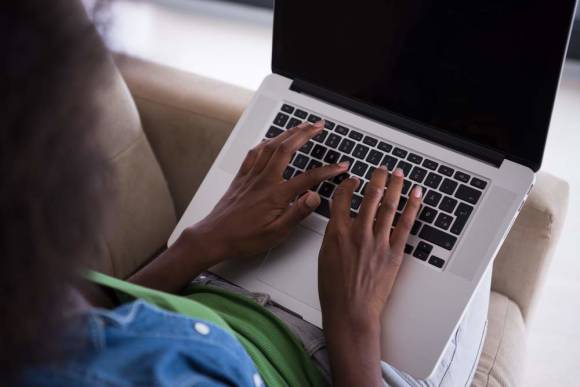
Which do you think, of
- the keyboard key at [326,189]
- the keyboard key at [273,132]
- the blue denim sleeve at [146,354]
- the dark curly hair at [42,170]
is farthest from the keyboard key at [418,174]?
the dark curly hair at [42,170]

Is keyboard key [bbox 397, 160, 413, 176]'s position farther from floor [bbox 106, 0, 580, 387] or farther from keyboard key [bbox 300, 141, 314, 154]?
floor [bbox 106, 0, 580, 387]

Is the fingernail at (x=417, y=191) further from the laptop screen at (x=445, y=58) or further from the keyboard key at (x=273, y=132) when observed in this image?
the keyboard key at (x=273, y=132)

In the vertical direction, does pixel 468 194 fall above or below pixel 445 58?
below

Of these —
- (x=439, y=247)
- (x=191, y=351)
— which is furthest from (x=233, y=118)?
(x=191, y=351)

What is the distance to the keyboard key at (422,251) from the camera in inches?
34.2

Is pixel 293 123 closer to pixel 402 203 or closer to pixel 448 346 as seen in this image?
pixel 402 203

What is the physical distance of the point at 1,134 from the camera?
46cm

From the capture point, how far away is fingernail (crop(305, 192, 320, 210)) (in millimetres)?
891

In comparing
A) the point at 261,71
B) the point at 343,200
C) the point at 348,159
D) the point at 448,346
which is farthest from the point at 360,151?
the point at 261,71

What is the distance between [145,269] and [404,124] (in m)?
0.40

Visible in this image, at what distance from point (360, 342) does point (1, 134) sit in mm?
470

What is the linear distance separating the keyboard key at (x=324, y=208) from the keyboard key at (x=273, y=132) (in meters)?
0.13

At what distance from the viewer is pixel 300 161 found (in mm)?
991

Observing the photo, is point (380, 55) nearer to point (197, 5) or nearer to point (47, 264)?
point (47, 264)
